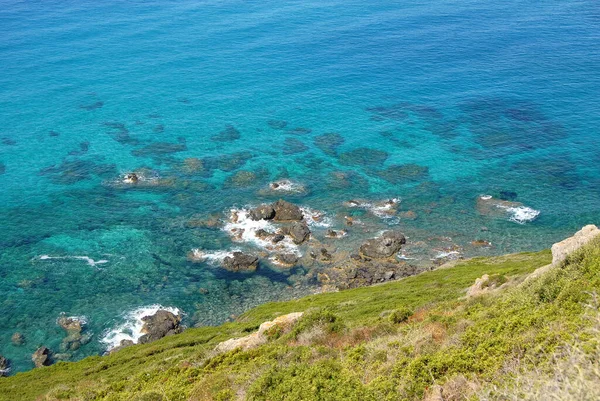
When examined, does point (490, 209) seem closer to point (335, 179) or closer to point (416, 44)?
point (335, 179)

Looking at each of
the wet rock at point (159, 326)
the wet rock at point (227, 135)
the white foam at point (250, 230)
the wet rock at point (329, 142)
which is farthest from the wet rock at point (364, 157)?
the wet rock at point (159, 326)

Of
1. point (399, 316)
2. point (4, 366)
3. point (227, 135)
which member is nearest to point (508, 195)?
point (399, 316)

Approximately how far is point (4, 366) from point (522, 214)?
222ft

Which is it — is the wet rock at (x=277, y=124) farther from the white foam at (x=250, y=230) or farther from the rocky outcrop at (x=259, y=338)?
the rocky outcrop at (x=259, y=338)

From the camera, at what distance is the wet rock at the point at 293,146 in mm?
92688

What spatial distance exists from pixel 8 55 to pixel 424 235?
11555cm

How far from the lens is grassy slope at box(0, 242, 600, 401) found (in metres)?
24.3

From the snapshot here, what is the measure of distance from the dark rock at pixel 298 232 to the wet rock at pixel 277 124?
3423 centimetres

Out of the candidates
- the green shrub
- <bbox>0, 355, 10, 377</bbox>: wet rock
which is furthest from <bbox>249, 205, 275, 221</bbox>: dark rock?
the green shrub

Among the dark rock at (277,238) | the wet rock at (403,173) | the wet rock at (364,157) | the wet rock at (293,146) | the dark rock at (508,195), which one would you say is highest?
the wet rock at (293,146)

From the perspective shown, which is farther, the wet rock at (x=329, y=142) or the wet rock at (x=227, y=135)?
the wet rock at (x=227, y=135)

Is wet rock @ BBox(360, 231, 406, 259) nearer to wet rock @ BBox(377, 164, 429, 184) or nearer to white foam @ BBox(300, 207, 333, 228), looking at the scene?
white foam @ BBox(300, 207, 333, 228)

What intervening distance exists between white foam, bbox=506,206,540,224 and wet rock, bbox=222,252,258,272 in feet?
122

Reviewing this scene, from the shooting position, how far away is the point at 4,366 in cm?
5166
